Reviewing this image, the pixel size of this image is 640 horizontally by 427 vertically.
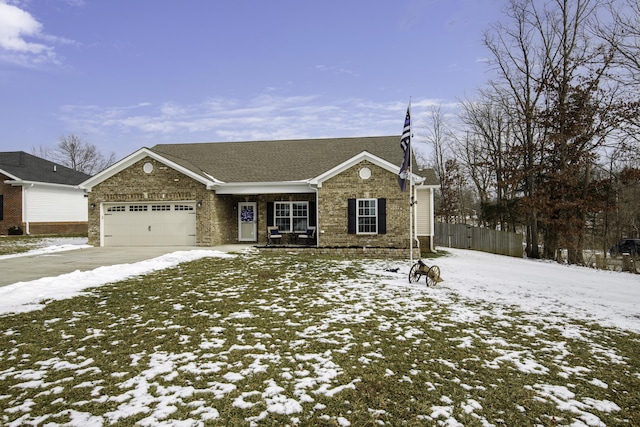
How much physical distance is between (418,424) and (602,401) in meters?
2.01

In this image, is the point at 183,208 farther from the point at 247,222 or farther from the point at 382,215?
the point at 382,215

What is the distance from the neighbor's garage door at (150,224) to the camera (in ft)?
52.1

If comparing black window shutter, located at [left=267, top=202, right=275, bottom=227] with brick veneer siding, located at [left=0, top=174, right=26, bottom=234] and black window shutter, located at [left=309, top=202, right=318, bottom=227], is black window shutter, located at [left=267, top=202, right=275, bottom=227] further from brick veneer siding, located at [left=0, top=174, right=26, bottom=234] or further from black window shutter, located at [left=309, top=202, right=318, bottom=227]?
brick veneer siding, located at [left=0, top=174, right=26, bottom=234]

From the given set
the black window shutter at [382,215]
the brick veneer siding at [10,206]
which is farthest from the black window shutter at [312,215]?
the brick veneer siding at [10,206]

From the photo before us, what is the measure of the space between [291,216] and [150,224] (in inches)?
253

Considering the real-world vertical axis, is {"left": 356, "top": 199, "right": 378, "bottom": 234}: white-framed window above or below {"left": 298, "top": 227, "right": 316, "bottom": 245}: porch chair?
above

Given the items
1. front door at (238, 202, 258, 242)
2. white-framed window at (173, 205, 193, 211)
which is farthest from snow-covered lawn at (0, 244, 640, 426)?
front door at (238, 202, 258, 242)

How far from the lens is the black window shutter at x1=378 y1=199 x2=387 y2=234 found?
14680 millimetres

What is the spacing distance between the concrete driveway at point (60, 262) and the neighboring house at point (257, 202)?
1.85 m

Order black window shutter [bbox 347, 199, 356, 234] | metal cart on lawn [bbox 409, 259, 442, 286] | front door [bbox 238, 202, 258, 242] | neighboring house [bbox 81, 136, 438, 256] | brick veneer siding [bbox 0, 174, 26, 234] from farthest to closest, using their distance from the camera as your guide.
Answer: brick veneer siding [bbox 0, 174, 26, 234] < front door [bbox 238, 202, 258, 242] < black window shutter [bbox 347, 199, 356, 234] < neighboring house [bbox 81, 136, 438, 256] < metal cart on lawn [bbox 409, 259, 442, 286]

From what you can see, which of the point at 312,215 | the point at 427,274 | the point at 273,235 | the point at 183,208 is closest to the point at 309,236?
the point at 312,215

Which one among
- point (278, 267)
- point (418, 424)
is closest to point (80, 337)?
point (418, 424)

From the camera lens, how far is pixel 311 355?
14.6 feet

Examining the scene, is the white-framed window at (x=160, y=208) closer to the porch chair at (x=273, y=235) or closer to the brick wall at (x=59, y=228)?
the porch chair at (x=273, y=235)
